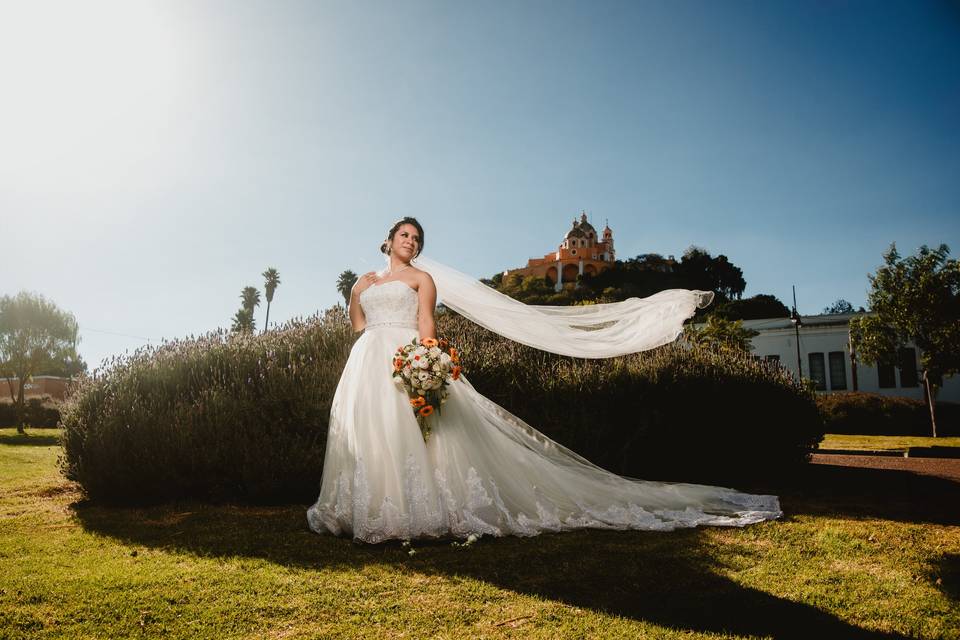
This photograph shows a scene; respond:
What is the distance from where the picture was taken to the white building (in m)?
43.1

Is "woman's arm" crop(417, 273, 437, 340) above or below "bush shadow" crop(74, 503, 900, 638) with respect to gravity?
above

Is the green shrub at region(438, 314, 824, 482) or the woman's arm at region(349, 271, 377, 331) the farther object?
the green shrub at region(438, 314, 824, 482)

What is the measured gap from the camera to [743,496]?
7.23m

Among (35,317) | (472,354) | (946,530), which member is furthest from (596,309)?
(35,317)

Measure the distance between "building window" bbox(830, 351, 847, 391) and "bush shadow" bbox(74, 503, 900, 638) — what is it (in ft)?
152

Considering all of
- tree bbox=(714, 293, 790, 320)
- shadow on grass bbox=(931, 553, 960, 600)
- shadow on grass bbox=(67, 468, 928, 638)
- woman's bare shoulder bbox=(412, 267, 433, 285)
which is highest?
tree bbox=(714, 293, 790, 320)

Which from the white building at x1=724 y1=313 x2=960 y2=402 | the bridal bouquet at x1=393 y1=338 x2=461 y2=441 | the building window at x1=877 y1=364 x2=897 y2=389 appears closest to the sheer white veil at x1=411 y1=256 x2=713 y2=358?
the bridal bouquet at x1=393 y1=338 x2=461 y2=441

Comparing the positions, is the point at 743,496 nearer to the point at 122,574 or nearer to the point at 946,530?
the point at 946,530

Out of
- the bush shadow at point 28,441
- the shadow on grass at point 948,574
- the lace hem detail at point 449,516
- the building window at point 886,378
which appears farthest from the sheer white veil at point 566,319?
the building window at point 886,378

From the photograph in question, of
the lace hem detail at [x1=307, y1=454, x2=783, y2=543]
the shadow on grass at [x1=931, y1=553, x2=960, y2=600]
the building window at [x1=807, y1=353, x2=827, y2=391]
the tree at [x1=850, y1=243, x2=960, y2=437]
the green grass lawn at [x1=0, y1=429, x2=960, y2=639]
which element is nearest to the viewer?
the green grass lawn at [x1=0, y1=429, x2=960, y2=639]

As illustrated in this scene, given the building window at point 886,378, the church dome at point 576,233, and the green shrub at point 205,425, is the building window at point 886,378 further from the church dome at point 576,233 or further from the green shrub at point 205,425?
the church dome at point 576,233

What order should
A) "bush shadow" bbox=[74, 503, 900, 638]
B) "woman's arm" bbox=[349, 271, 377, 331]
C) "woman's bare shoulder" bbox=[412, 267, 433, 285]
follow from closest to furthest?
"bush shadow" bbox=[74, 503, 900, 638]
"woman's bare shoulder" bbox=[412, 267, 433, 285]
"woman's arm" bbox=[349, 271, 377, 331]

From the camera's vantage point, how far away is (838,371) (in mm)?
44969

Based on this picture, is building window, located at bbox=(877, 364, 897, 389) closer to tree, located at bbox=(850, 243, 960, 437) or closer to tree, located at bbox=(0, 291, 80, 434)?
tree, located at bbox=(850, 243, 960, 437)
